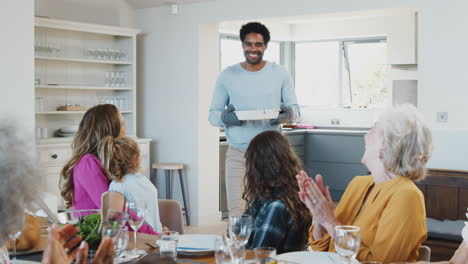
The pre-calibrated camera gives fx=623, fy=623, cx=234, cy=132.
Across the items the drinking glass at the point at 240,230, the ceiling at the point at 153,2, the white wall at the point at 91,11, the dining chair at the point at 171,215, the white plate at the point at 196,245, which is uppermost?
the ceiling at the point at 153,2

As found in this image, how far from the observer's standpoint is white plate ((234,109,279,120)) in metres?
4.17

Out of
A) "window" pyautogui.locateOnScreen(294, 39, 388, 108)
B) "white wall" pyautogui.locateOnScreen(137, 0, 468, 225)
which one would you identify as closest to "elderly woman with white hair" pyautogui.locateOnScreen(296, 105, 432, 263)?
"white wall" pyautogui.locateOnScreen(137, 0, 468, 225)

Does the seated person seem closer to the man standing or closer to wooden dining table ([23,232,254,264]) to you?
wooden dining table ([23,232,254,264])

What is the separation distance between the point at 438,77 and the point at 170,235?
11.3 feet

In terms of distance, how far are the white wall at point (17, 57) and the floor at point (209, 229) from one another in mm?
2016

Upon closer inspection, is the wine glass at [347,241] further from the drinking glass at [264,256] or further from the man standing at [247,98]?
the man standing at [247,98]

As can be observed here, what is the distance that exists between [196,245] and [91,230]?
1.18ft

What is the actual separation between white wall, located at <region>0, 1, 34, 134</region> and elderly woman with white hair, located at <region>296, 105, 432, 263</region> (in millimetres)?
3013

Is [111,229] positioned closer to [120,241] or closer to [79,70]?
[120,241]

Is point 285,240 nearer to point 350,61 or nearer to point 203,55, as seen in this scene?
point 203,55

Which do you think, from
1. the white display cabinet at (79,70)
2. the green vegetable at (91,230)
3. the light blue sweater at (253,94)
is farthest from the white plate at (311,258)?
the white display cabinet at (79,70)

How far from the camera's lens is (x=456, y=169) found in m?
4.79

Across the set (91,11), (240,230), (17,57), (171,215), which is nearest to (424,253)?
(240,230)

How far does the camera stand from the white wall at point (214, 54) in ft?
15.8
